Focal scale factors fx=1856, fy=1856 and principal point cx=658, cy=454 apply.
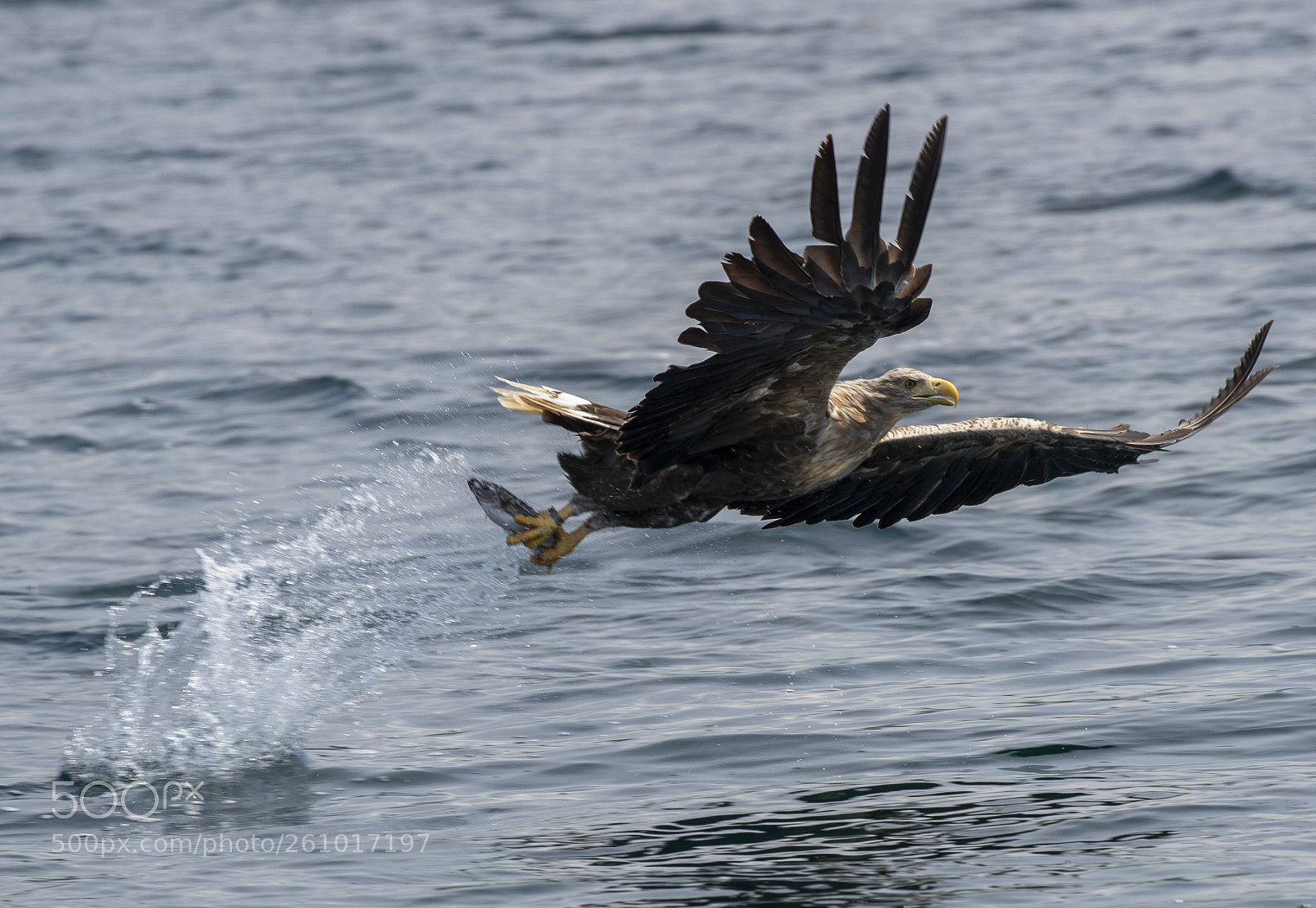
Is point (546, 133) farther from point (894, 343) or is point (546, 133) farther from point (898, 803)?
point (898, 803)

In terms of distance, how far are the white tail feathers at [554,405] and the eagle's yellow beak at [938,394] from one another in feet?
3.68

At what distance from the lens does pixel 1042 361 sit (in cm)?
1142

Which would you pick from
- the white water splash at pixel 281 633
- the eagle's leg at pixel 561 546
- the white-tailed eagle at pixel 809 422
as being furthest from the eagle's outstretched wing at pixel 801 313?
the white water splash at pixel 281 633

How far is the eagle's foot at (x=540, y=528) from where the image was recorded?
6.91m

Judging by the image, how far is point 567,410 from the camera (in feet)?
22.2

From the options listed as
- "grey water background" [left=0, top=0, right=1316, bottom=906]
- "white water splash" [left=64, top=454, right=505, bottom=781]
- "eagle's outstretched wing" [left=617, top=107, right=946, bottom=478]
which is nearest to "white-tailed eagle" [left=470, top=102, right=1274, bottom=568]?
"eagle's outstretched wing" [left=617, top=107, right=946, bottom=478]

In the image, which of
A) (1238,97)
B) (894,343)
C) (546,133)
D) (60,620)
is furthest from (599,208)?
(60,620)

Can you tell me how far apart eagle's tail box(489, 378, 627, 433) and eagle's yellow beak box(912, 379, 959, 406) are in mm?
1082

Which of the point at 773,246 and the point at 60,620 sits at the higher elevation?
the point at 773,246

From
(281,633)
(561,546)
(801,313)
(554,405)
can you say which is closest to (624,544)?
(281,633)

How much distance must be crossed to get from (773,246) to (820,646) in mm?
2718

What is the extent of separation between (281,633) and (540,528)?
172cm

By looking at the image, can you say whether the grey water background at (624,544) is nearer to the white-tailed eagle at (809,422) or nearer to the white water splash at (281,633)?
the white water splash at (281,633)

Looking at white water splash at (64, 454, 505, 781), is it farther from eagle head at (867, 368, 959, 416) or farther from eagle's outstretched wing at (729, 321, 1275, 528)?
eagle head at (867, 368, 959, 416)
